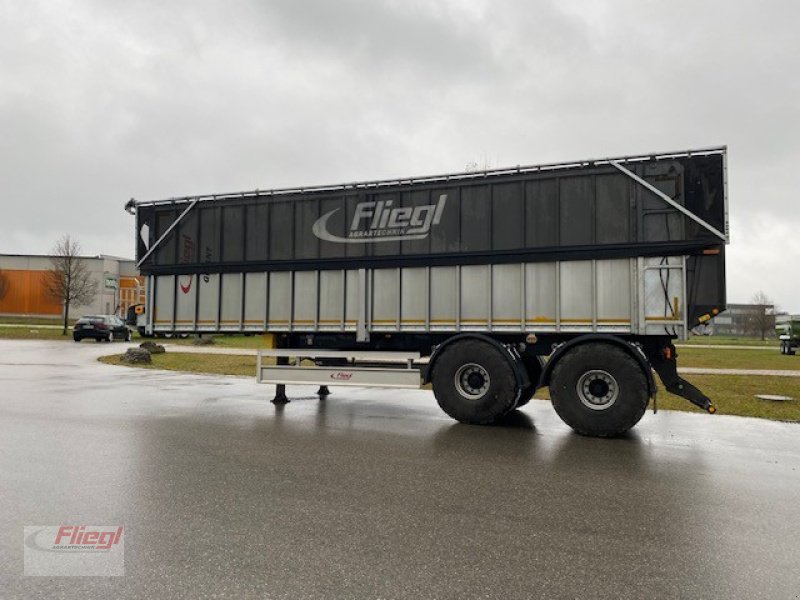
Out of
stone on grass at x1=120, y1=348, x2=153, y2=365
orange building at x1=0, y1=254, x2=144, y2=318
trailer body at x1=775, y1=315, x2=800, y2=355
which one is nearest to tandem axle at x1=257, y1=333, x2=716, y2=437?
stone on grass at x1=120, y1=348, x2=153, y2=365

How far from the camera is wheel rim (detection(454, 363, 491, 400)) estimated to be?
8.54m

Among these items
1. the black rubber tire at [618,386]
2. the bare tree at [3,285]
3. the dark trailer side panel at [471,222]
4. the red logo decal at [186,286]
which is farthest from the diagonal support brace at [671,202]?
the bare tree at [3,285]

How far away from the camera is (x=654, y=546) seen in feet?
12.7

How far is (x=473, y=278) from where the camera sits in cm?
907

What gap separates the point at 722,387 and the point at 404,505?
11.7m

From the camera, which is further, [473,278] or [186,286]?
[186,286]

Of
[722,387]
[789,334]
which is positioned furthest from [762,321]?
[722,387]

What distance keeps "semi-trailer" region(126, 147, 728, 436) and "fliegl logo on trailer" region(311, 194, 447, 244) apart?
0.09 ft

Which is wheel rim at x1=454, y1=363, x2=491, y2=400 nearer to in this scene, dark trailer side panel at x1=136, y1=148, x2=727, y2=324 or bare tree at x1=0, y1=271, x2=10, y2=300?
dark trailer side panel at x1=136, y1=148, x2=727, y2=324

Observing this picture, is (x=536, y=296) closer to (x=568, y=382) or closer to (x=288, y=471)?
(x=568, y=382)

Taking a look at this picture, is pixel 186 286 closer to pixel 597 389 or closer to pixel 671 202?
pixel 597 389

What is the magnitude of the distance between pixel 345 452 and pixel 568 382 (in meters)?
3.40

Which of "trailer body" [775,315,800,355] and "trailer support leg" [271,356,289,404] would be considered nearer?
"trailer support leg" [271,356,289,404]

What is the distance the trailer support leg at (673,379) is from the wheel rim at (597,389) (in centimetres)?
94
